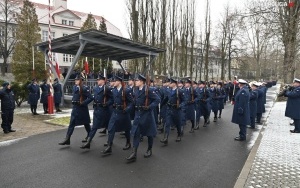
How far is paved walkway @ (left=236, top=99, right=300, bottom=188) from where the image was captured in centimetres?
518

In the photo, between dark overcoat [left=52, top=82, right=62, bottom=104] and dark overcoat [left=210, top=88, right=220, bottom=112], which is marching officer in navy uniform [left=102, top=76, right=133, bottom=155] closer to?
dark overcoat [left=210, top=88, right=220, bottom=112]

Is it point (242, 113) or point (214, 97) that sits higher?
point (214, 97)

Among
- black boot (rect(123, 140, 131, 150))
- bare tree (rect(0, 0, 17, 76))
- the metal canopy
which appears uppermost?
bare tree (rect(0, 0, 17, 76))

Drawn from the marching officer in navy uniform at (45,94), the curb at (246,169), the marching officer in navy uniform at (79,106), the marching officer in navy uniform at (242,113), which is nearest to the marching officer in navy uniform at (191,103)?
the marching officer in navy uniform at (242,113)

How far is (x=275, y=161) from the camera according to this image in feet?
21.2

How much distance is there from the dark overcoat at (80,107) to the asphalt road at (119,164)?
0.77 metres

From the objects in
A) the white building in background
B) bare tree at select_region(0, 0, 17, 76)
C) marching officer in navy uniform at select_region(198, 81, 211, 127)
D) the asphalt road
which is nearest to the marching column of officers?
the asphalt road

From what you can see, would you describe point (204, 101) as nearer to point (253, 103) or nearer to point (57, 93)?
point (253, 103)

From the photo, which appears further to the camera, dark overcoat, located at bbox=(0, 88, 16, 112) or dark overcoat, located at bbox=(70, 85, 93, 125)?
dark overcoat, located at bbox=(0, 88, 16, 112)

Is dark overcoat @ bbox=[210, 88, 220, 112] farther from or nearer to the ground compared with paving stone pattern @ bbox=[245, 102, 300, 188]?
farther from the ground

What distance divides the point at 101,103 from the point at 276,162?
4500mm

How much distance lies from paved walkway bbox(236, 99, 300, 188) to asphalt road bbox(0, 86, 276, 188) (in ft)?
1.15

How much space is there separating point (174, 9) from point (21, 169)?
30329mm

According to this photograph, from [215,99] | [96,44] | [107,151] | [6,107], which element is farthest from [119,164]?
[96,44]
